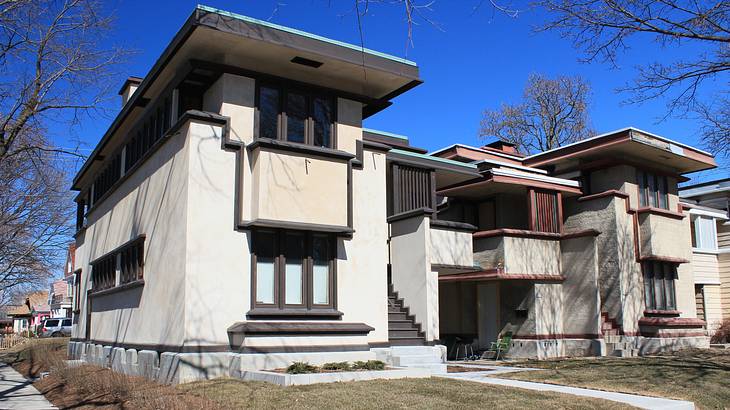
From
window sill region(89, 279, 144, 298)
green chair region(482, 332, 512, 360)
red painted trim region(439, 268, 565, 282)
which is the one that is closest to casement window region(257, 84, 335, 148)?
window sill region(89, 279, 144, 298)

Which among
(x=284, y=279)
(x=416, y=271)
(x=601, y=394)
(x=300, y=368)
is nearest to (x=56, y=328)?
(x=416, y=271)

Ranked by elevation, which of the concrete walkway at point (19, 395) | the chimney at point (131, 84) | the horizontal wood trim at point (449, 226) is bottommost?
the concrete walkway at point (19, 395)

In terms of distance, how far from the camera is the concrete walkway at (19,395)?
42.1 ft

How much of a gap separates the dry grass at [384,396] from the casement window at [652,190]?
48.5 ft

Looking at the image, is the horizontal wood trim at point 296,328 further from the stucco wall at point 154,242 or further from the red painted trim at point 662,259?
the red painted trim at point 662,259

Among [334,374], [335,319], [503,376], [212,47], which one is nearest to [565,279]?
[503,376]

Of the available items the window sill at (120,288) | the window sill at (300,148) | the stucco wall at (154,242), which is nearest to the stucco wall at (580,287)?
the window sill at (300,148)

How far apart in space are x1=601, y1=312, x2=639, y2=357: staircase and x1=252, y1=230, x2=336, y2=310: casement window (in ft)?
36.0

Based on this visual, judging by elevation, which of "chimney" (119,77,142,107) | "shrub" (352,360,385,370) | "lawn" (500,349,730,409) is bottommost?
"lawn" (500,349,730,409)

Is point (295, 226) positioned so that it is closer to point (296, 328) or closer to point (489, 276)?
point (296, 328)

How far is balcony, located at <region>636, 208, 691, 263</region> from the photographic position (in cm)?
2264

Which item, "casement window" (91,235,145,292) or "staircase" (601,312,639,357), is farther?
"staircase" (601,312,639,357)

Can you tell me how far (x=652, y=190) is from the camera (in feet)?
79.3

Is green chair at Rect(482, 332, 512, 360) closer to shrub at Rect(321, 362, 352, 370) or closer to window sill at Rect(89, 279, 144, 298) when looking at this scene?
shrub at Rect(321, 362, 352, 370)
